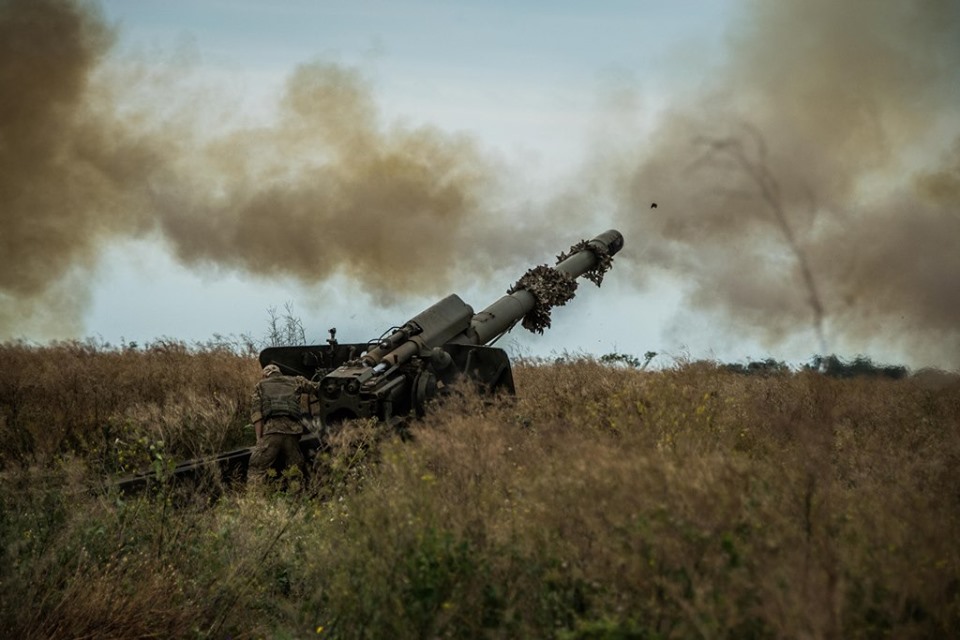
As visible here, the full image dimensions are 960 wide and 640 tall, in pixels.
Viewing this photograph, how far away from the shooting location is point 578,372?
17.3 metres

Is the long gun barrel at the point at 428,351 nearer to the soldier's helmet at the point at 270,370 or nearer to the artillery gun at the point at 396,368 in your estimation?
the artillery gun at the point at 396,368

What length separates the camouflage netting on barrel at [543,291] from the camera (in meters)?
15.5

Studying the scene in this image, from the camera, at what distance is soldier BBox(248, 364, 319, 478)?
459 inches

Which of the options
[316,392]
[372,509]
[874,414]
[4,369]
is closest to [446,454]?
[372,509]

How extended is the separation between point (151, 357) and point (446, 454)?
14.2m

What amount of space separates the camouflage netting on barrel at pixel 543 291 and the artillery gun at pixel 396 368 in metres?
0.58

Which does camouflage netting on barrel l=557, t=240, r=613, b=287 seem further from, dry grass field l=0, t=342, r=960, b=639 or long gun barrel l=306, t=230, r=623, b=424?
dry grass field l=0, t=342, r=960, b=639

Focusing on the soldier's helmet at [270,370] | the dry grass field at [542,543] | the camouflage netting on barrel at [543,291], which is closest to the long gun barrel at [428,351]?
the camouflage netting on barrel at [543,291]

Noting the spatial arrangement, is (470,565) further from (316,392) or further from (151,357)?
(151,357)

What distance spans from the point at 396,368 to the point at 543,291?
4030 millimetres

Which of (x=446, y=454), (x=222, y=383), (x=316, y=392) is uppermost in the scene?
(x=222, y=383)

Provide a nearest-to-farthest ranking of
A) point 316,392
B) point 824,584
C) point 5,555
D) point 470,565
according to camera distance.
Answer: point 824,584, point 470,565, point 5,555, point 316,392

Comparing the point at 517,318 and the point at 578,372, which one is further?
the point at 578,372

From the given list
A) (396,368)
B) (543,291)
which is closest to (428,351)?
(396,368)
